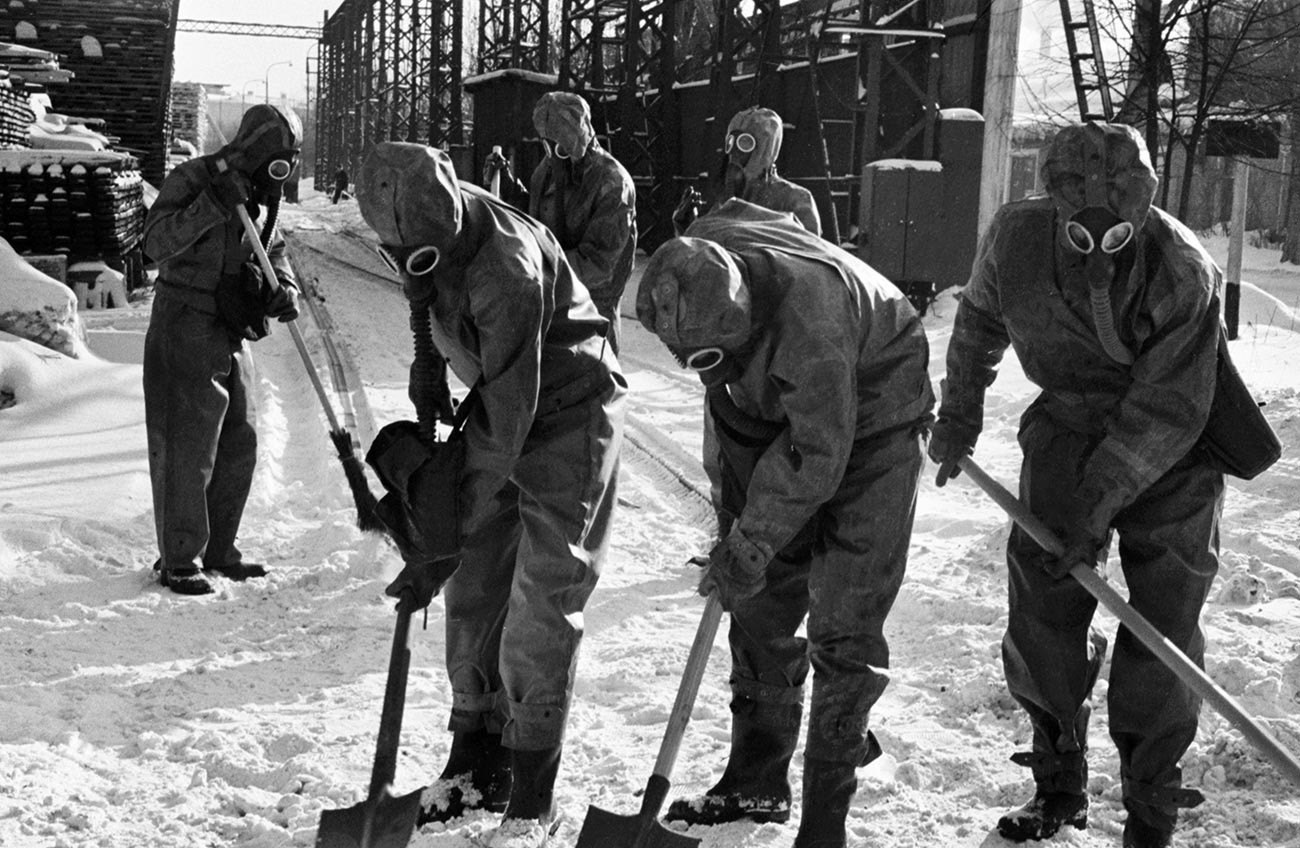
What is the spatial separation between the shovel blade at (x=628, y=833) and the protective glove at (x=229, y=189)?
3392 millimetres

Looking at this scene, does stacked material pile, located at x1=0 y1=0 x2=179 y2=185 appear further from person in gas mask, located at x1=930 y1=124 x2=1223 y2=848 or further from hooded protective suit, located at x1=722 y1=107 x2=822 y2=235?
person in gas mask, located at x1=930 y1=124 x2=1223 y2=848

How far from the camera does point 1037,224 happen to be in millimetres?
3947

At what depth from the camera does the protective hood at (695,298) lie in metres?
3.39

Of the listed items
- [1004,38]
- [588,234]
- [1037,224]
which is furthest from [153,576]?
[1004,38]

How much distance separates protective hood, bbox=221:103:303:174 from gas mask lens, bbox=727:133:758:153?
86.3 inches

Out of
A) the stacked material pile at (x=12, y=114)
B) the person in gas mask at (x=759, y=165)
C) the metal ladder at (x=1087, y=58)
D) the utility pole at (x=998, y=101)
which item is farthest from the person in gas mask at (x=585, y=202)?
the stacked material pile at (x=12, y=114)

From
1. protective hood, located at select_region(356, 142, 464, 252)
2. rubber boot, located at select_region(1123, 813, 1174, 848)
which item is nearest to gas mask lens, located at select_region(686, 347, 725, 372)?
protective hood, located at select_region(356, 142, 464, 252)

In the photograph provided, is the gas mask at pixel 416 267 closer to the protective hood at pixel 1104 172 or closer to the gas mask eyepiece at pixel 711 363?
the gas mask eyepiece at pixel 711 363

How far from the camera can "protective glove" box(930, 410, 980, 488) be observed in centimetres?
426

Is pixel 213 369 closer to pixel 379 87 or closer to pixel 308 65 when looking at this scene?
pixel 379 87

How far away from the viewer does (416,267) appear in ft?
11.8

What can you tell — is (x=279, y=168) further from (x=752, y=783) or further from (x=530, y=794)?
(x=752, y=783)

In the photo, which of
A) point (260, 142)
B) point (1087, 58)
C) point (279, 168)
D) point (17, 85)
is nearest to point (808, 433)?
point (279, 168)

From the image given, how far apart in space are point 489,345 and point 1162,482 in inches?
70.9
